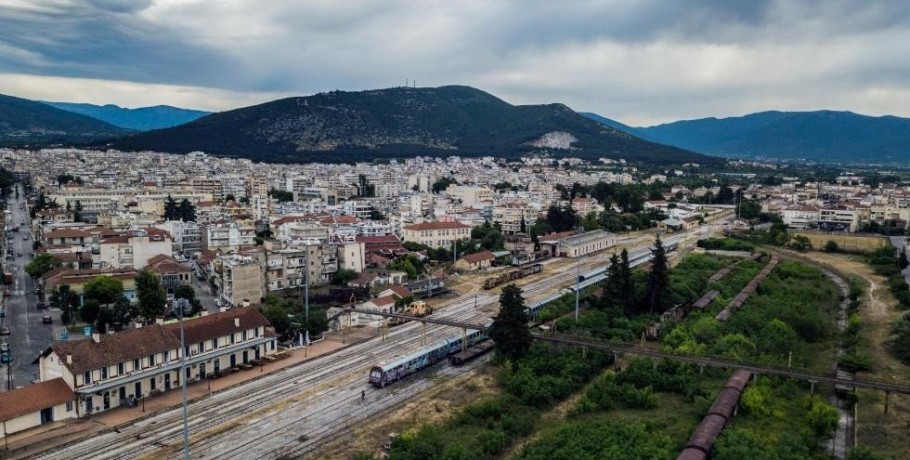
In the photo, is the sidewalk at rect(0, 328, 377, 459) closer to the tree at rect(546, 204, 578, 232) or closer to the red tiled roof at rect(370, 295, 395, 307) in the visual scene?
the red tiled roof at rect(370, 295, 395, 307)

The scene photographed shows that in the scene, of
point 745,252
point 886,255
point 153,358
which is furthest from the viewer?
point 745,252

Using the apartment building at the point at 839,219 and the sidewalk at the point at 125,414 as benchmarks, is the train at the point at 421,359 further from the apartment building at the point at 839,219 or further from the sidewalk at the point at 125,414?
the apartment building at the point at 839,219

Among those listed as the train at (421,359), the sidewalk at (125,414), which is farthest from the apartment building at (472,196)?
the sidewalk at (125,414)

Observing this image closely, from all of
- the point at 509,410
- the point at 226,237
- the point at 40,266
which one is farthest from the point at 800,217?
the point at 40,266

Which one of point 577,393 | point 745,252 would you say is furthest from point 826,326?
point 745,252

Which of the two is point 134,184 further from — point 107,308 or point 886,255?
point 886,255

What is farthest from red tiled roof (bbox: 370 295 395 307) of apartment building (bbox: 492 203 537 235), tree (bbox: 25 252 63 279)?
apartment building (bbox: 492 203 537 235)
